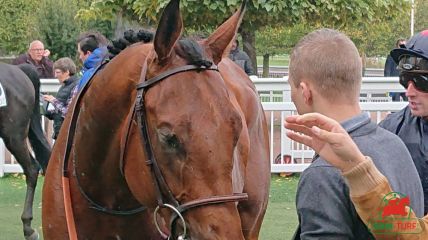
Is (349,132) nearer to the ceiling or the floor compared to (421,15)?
nearer to the ceiling

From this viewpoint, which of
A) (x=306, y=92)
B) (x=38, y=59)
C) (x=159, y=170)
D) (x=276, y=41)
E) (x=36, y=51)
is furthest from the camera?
(x=276, y=41)

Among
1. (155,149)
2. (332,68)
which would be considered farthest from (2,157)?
(332,68)

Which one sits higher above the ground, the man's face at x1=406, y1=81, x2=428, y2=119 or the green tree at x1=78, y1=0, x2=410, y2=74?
the man's face at x1=406, y1=81, x2=428, y2=119

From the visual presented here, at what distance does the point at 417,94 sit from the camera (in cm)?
313

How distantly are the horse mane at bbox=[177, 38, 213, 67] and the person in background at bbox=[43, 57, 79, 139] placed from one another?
5.58 m

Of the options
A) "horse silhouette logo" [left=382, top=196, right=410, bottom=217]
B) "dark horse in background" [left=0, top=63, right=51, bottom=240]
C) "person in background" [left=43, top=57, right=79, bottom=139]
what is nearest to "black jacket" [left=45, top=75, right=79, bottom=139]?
"person in background" [left=43, top=57, right=79, bottom=139]

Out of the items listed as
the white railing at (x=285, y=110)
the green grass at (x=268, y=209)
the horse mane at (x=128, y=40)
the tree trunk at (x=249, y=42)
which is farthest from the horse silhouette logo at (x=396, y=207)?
the tree trunk at (x=249, y=42)

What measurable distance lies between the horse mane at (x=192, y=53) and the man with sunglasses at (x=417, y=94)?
887 mm

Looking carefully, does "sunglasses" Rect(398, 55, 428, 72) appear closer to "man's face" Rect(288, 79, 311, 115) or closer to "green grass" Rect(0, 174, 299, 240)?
"man's face" Rect(288, 79, 311, 115)

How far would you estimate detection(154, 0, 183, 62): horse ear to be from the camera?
8.96ft

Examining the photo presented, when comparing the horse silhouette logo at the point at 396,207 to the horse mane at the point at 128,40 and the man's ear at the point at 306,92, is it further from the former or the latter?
the horse mane at the point at 128,40

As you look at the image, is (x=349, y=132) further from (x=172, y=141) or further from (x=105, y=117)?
(x=105, y=117)

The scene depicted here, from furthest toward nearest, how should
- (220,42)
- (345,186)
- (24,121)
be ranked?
(24,121) < (220,42) < (345,186)

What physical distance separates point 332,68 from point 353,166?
34 centimetres
